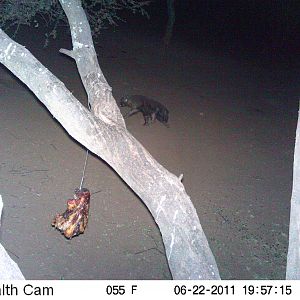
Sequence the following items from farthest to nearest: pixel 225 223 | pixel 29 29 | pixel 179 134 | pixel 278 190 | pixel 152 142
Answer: pixel 29 29 → pixel 179 134 → pixel 152 142 → pixel 278 190 → pixel 225 223

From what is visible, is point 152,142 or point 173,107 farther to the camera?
point 173,107

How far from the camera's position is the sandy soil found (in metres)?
5.98

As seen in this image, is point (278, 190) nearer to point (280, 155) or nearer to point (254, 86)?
point (280, 155)

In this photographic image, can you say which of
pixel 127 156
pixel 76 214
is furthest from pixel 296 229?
pixel 76 214

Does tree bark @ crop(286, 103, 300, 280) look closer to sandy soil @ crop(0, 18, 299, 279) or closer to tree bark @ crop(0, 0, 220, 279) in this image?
tree bark @ crop(0, 0, 220, 279)

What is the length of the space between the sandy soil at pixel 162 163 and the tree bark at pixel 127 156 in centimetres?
242

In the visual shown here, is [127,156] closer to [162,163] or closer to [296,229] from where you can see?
[296,229]

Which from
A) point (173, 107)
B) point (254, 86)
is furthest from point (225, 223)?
point (254, 86)

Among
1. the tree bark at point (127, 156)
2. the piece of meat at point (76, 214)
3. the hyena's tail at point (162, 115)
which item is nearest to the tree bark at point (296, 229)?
the tree bark at point (127, 156)

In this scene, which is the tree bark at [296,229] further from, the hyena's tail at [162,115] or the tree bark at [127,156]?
the hyena's tail at [162,115]

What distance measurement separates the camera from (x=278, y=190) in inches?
336

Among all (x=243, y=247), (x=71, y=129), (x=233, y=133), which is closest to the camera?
(x=71, y=129)

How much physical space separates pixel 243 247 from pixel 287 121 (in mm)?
6754

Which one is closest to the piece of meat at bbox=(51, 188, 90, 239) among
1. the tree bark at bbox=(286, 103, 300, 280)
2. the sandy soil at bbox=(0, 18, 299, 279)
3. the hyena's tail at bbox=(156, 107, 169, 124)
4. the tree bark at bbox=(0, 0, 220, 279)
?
the tree bark at bbox=(0, 0, 220, 279)
